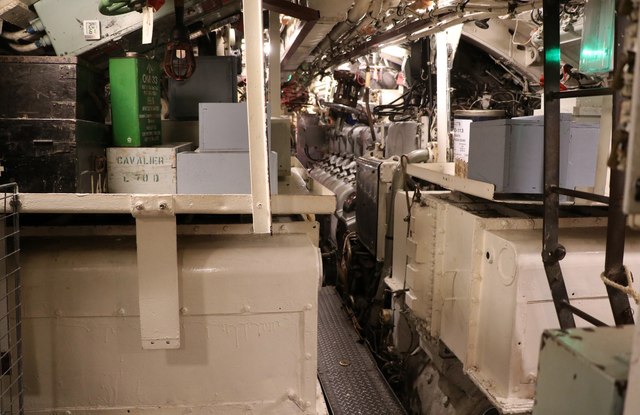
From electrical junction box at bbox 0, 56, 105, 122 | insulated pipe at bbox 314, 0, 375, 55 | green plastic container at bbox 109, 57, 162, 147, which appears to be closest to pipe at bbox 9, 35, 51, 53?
electrical junction box at bbox 0, 56, 105, 122

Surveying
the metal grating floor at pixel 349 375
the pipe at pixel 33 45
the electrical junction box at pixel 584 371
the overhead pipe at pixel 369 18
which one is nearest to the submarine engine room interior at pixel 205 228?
the pipe at pixel 33 45

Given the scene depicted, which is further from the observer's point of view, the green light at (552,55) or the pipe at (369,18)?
the pipe at (369,18)

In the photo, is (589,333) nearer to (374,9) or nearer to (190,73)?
(190,73)

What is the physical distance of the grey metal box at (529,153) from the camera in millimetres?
2457

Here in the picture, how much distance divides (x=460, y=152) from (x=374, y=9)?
1.27 m

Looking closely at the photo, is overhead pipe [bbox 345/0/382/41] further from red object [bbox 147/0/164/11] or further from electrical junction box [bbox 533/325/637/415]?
electrical junction box [bbox 533/325/637/415]

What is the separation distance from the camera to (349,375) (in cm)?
418

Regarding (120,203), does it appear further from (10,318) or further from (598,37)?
(598,37)

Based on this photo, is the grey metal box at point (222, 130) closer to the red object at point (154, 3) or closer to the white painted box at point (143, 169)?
the white painted box at point (143, 169)

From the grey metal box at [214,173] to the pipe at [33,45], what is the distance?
739 millimetres

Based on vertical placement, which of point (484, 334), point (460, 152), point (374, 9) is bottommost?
point (484, 334)

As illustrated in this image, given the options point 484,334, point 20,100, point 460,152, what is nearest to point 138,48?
point 20,100

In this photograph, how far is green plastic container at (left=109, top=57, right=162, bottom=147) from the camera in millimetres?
2082

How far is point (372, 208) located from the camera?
5281 mm
